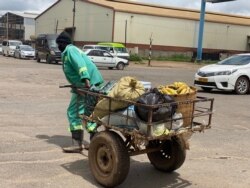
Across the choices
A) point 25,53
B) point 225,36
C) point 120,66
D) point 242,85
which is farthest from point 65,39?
point 225,36

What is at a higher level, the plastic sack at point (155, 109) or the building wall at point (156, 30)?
the building wall at point (156, 30)

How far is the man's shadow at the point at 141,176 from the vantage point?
Result: 5207mm

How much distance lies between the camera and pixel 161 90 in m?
5.00

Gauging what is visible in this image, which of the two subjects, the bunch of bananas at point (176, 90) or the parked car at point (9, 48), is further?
the parked car at point (9, 48)

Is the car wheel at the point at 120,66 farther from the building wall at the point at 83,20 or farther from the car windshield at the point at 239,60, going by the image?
the building wall at the point at 83,20

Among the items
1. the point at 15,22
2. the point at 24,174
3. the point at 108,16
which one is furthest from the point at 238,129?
the point at 15,22

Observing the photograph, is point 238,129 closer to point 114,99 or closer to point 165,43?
point 114,99

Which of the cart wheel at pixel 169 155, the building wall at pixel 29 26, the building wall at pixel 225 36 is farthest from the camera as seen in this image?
the building wall at pixel 29 26

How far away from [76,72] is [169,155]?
1793 millimetres

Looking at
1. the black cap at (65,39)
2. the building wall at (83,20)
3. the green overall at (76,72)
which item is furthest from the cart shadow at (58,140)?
the building wall at (83,20)

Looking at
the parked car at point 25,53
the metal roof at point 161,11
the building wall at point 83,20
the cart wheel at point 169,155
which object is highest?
the metal roof at point 161,11

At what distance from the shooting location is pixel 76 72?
6.25m

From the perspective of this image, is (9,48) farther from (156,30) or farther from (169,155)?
(169,155)

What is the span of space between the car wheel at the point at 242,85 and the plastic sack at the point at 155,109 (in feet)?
37.9
